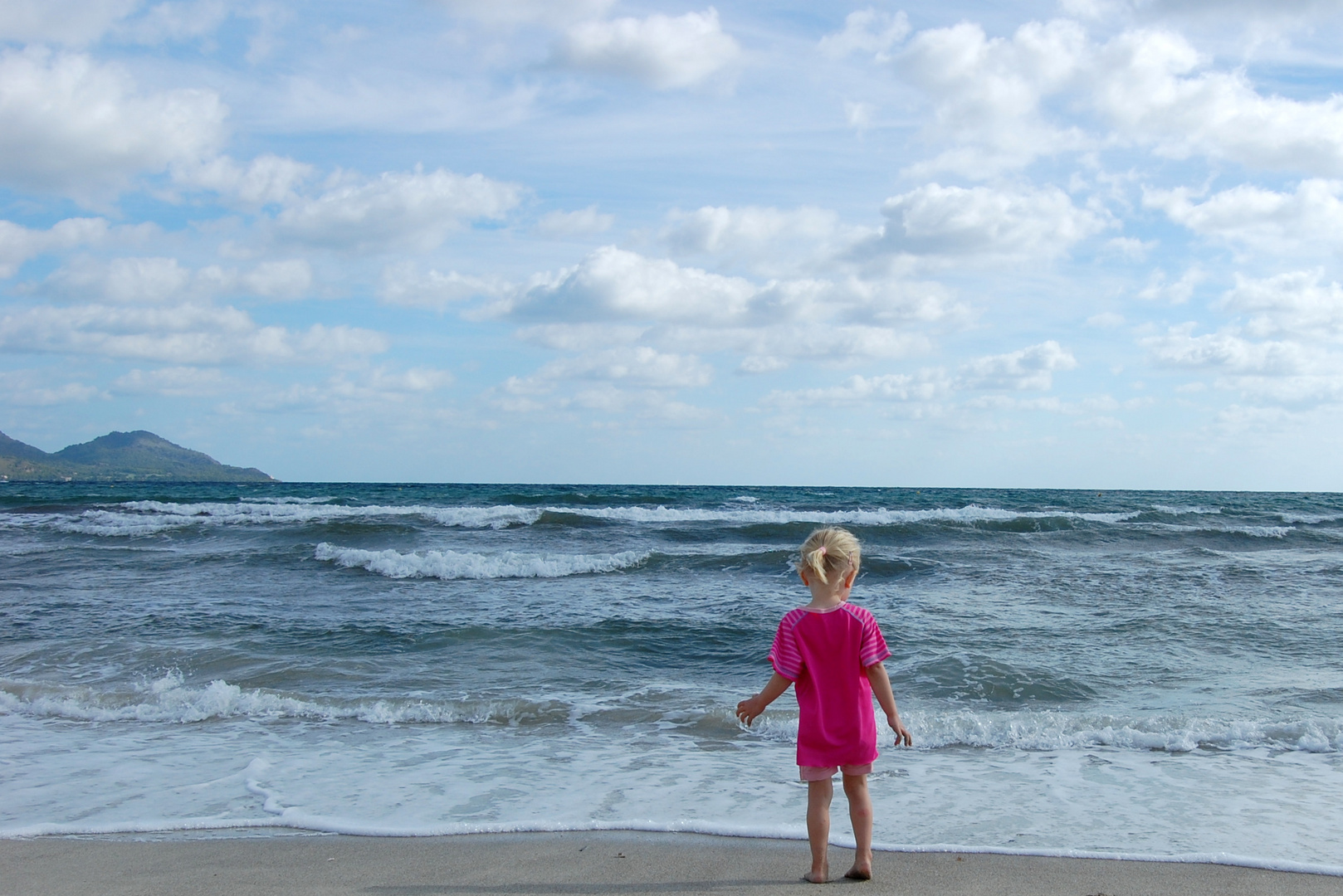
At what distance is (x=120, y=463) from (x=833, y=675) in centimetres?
12362

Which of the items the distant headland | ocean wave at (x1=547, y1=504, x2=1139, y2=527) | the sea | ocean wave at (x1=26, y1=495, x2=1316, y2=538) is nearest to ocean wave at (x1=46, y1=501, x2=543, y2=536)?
ocean wave at (x1=26, y1=495, x2=1316, y2=538)

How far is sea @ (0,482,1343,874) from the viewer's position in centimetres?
459

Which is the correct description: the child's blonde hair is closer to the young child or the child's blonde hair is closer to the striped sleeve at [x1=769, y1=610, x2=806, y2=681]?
the young child

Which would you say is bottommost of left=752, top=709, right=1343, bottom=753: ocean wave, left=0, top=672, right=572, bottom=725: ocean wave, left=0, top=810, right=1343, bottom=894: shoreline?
left=0, top=672, right=572, bottom=725: ocean wave

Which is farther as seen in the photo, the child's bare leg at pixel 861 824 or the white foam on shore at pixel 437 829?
the white foam on shore at pixel 437 829

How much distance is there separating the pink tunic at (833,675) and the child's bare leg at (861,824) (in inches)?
5.2

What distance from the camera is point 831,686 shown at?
356 cm

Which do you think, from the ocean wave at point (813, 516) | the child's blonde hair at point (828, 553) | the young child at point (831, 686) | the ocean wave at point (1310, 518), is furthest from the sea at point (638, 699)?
the ocean wave at point (1310, 518)

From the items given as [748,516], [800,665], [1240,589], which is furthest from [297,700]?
[748,516]

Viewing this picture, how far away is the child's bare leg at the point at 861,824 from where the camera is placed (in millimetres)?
3594

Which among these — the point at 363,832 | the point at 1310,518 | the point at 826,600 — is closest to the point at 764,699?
the point at 826,600

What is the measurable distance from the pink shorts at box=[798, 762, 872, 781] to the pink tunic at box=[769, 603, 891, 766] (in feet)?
0.07

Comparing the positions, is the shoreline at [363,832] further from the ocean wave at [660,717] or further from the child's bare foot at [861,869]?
the ocean wave at [660,717]

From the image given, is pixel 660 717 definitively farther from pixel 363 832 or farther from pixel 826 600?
pixel 826 600
